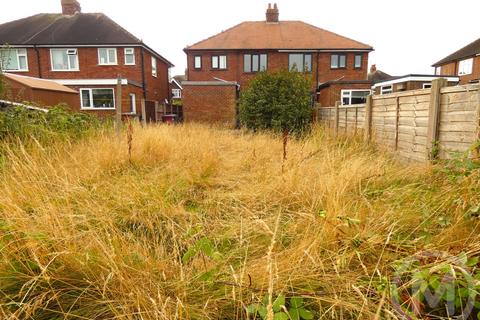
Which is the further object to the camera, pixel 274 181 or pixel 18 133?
pixel 18 133

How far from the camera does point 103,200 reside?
3.07 meters

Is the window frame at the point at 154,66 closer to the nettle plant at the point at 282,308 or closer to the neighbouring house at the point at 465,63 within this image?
the nettle plant at the point at 282,308

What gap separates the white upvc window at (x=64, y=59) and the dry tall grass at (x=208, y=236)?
807 inches

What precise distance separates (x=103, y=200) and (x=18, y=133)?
10.3 feet

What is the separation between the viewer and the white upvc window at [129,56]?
2153cm

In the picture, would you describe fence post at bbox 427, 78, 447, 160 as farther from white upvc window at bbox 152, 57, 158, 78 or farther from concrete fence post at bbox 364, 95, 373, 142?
white upvc window at bbox 152, 57, 158, 78

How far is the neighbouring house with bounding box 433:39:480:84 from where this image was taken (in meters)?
26.6

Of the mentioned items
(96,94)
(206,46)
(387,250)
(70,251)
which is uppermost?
(206,46)

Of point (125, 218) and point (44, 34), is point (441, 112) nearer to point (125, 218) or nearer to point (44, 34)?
point (125, 218)

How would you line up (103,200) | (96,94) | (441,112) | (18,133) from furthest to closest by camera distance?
(96,94) < (18,133) < (441,112) < (103,200)

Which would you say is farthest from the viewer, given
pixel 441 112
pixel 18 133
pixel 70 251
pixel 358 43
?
pixel 358 43

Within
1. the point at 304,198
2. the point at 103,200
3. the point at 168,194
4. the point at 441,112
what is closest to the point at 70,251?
the point at 103,200

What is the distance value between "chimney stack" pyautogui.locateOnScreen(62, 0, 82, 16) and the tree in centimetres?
2021

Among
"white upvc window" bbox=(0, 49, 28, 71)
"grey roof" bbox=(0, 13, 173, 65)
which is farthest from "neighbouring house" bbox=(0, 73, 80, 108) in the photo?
"white upvc window" bbox=(0, 49, 28, 71)
